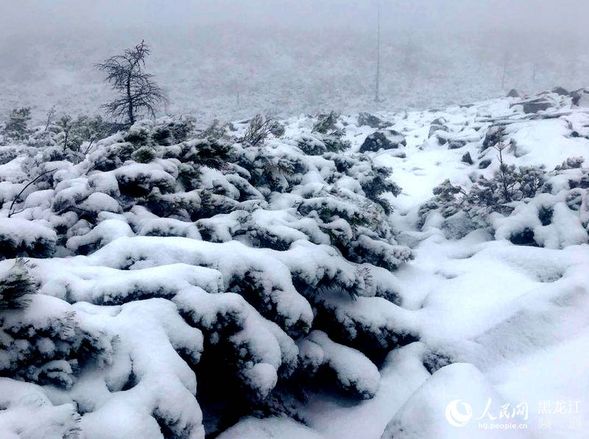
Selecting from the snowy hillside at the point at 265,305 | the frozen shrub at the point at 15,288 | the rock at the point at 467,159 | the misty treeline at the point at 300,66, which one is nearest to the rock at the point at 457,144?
the rock at the point at 467,159

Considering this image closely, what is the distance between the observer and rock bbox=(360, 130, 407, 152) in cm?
1377

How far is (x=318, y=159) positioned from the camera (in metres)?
7.21

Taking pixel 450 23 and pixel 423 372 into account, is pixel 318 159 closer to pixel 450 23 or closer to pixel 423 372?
pixel 423 372

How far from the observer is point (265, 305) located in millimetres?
3209

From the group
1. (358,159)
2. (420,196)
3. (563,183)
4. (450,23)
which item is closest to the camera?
(563,183)

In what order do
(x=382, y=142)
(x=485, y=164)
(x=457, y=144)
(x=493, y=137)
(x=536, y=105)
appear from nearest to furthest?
(x=485, y=164), (x=493, y=137), (x=457, y=144), (x=382, y=142), (x=536, y=105)

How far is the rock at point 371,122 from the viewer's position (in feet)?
59.1

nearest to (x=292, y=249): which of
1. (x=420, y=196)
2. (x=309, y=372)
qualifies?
(x=309, y=372)

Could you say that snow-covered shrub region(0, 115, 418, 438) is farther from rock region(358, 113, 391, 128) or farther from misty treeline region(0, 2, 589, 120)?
misty treeline region(0, 2, 589, 120)

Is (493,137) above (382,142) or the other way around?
above

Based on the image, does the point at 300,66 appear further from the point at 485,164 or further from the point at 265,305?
the point at 265,305

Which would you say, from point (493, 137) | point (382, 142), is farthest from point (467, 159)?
point (382, 142)

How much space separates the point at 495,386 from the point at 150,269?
9.47ft

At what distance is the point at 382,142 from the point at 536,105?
22.5ft
